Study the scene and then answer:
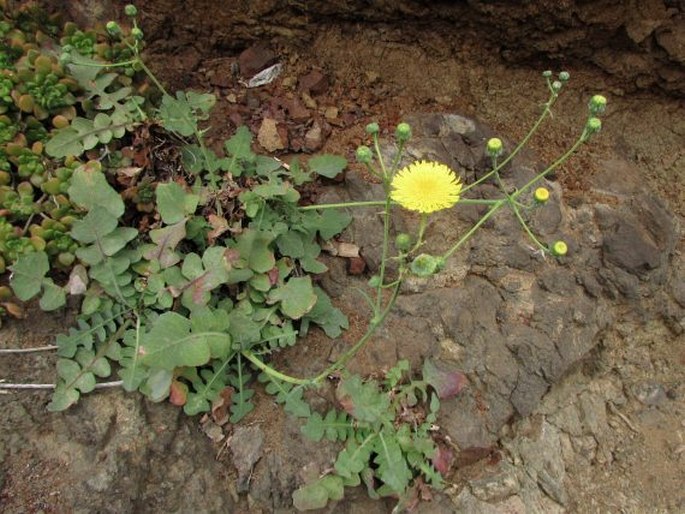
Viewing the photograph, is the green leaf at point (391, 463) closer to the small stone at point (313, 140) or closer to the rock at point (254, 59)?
the small stone at point (313, 140)

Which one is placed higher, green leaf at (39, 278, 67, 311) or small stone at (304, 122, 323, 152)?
small stone at (304, 122, 323, 152)

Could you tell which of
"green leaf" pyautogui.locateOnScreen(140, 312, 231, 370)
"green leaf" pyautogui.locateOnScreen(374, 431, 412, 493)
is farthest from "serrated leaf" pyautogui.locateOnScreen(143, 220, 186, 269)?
"green leaf" pyautogui.locateOnScreen(374, 431, 412, 493)

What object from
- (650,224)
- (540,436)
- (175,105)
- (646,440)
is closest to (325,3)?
(175,105)

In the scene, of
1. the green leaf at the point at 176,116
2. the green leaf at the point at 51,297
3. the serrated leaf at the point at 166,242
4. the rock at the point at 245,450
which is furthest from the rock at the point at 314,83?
the rock at the point at 245,450

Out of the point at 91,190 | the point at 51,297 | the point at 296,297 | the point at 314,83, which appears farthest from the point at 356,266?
the point at 51,297

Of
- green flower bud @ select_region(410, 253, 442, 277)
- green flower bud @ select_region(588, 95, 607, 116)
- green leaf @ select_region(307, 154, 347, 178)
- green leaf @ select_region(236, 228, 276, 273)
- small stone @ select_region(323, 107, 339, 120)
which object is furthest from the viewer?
small stone @ select_region(323, 107, 339, 120)

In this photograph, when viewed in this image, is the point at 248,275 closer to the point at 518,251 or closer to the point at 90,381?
the point at 90,381

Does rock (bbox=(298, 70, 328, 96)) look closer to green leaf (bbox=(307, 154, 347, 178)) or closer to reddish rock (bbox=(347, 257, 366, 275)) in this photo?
green leaf (bbox=(307, 154, 347, 178))
